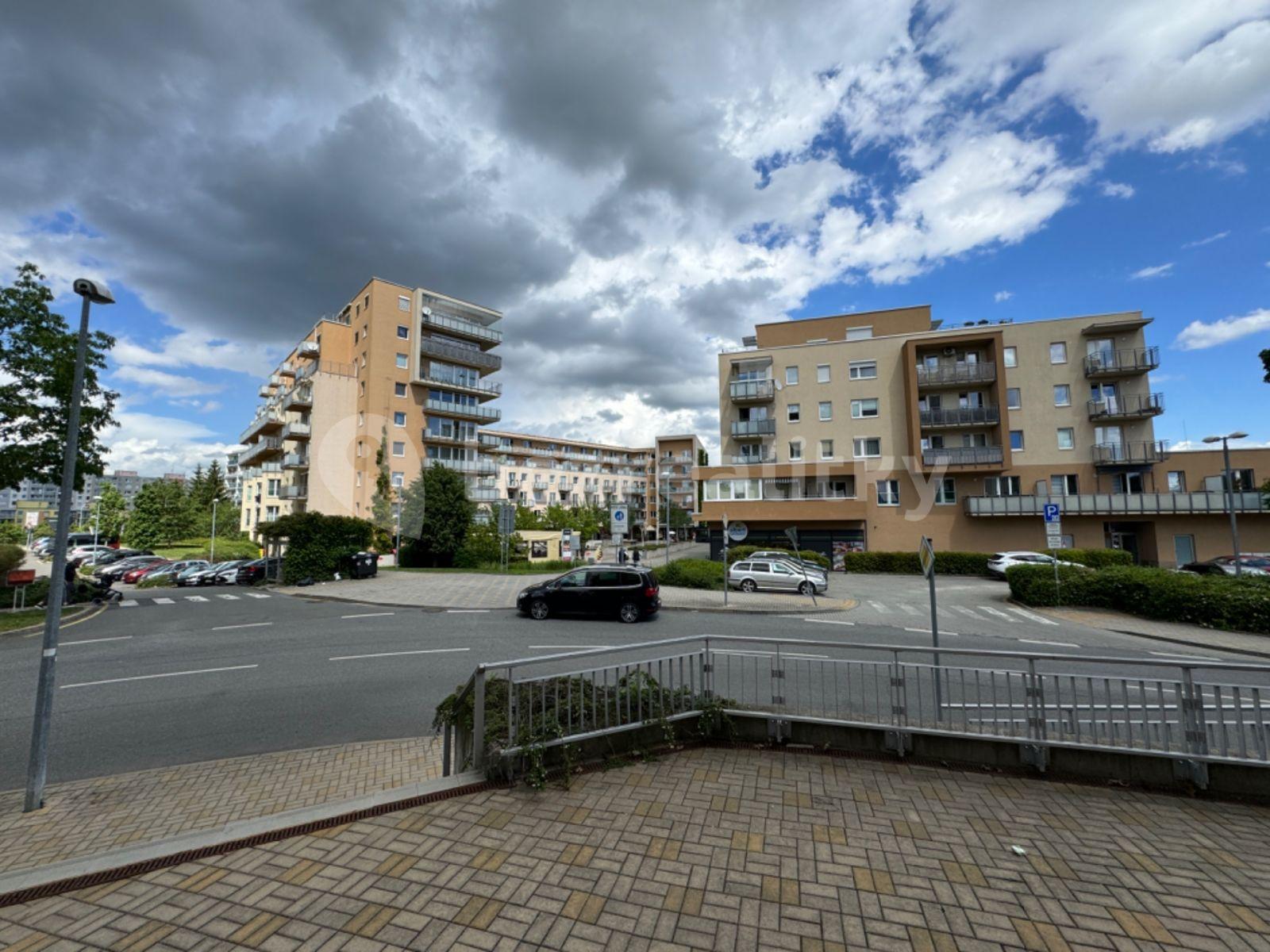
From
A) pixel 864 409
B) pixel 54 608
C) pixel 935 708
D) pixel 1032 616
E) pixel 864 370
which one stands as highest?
pixel 864 370

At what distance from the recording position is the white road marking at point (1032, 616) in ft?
52.7

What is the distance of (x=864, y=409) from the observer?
38156 mm

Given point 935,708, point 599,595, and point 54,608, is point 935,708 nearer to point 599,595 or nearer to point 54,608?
point 54,608

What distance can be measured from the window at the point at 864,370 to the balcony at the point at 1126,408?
41.4ft

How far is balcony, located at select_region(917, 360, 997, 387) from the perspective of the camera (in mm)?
35125

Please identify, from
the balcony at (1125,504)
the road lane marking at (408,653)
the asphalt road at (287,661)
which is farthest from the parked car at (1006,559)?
the road lane marking at (408,653)

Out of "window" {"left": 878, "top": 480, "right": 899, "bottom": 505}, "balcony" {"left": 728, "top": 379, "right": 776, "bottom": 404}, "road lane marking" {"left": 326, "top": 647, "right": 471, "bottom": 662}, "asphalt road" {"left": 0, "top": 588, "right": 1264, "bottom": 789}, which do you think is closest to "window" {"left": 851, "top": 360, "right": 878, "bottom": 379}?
"balcony" {"left": 728, "top": 379, "right": 776, "bottom": 404}

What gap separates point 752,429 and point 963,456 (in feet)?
43.5

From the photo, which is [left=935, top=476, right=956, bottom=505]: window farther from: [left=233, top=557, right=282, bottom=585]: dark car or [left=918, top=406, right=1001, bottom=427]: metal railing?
[left=233, top=557, right=282, bottom=585]: dark car

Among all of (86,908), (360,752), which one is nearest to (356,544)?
(360,752)

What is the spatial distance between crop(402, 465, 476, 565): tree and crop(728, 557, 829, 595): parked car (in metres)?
18.5

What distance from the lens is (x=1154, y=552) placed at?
107ft

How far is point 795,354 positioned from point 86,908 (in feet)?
136

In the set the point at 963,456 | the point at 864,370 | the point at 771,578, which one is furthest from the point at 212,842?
the point at 864,370
